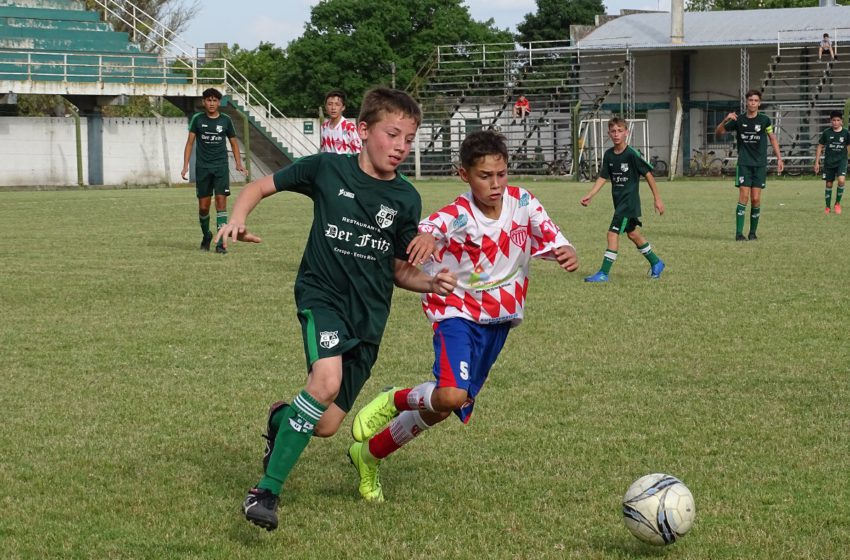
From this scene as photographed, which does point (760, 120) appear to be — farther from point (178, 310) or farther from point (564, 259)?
point (564, 259)

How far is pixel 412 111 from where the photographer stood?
5.11m

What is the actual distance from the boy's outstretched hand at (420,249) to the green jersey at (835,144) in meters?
20.1

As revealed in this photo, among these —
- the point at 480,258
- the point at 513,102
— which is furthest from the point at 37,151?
the point at 480,258

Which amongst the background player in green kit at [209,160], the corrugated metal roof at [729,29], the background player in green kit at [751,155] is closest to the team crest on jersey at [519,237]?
the background player in green kit at [209,160]

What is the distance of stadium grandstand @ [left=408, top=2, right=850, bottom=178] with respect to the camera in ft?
146

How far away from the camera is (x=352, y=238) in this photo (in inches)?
195

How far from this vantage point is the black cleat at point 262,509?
14.5 ft

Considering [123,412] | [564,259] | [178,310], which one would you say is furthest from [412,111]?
[178,310]

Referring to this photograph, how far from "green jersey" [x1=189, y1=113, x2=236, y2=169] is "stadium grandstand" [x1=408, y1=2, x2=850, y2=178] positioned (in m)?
27.2

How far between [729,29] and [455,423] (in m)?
46.5

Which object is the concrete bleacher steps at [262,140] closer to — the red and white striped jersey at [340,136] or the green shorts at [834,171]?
the green shorts at [834,171]

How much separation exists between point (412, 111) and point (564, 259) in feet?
3.06

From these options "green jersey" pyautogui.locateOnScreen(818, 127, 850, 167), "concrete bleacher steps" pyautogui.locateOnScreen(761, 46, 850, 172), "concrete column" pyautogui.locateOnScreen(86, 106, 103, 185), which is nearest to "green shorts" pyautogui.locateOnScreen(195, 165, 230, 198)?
"green jersey" pyautogui.locateOnScreen(818, 127, 850, 167)

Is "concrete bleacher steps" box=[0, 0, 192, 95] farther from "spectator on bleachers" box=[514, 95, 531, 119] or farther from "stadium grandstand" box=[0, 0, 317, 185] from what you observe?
"spectator on bleachers" box=[514, 95, 531, 119]
